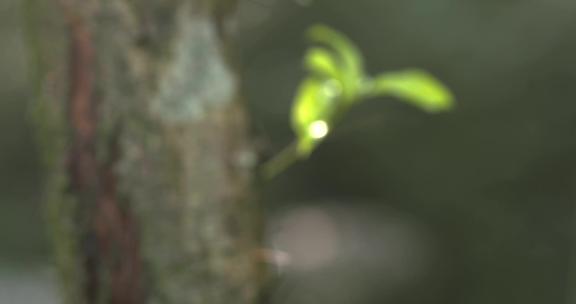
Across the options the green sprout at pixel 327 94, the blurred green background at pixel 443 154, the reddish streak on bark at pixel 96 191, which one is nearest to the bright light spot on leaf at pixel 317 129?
the green sprout at pixel 327 94

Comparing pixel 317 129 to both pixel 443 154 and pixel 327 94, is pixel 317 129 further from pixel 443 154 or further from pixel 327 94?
pixel 443 154

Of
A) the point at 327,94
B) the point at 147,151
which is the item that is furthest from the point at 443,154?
the point at 147,151

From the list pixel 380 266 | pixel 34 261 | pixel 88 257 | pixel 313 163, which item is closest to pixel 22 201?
pixel 34 261

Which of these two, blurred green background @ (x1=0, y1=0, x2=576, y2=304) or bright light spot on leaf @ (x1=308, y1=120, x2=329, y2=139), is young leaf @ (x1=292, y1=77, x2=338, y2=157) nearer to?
bright light spot on leaf @ (x1=308, y1=120, x2=329, y2=139)

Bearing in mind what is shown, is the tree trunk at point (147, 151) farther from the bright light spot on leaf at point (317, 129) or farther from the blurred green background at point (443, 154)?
the blurred green background at point (443, 154)

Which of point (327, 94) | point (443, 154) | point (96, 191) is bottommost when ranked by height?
point (96, 191)

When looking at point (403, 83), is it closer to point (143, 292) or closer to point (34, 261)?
point (143, 292)

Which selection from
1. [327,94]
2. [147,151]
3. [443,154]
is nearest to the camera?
[147,151]
